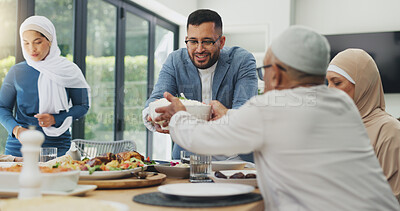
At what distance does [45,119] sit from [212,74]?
4.56 feet

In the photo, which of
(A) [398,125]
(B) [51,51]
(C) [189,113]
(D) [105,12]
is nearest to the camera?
(C) [189,113]

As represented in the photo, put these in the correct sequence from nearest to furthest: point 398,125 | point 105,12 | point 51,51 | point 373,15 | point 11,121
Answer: point 398,125 → point 11,121 → point 51,51 → point 105,12 → point 373,15

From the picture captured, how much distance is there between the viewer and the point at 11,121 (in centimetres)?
305

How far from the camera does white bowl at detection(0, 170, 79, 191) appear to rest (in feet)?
3.96

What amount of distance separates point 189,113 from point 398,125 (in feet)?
3.68

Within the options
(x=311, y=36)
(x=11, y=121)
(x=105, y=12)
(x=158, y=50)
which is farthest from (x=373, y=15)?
(x=311, y=36)

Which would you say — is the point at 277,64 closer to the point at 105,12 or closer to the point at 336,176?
the point at 336,176

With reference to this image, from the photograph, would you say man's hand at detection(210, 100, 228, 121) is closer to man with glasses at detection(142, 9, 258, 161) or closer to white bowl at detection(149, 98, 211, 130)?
white bowl at detection(149, 98, 211, 130)

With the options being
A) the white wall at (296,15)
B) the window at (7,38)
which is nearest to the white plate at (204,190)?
the window at (7,38)

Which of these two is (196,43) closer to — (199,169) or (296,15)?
(199,169)

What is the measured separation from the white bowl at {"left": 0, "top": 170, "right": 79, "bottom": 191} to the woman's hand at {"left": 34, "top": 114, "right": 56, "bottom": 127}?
2.01m

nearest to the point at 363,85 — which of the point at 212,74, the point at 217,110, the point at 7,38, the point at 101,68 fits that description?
the point at 212,74

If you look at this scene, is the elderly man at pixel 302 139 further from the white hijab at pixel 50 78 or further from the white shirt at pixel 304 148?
the white hijab at pixel 50 78

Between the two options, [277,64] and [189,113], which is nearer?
[277,64]
